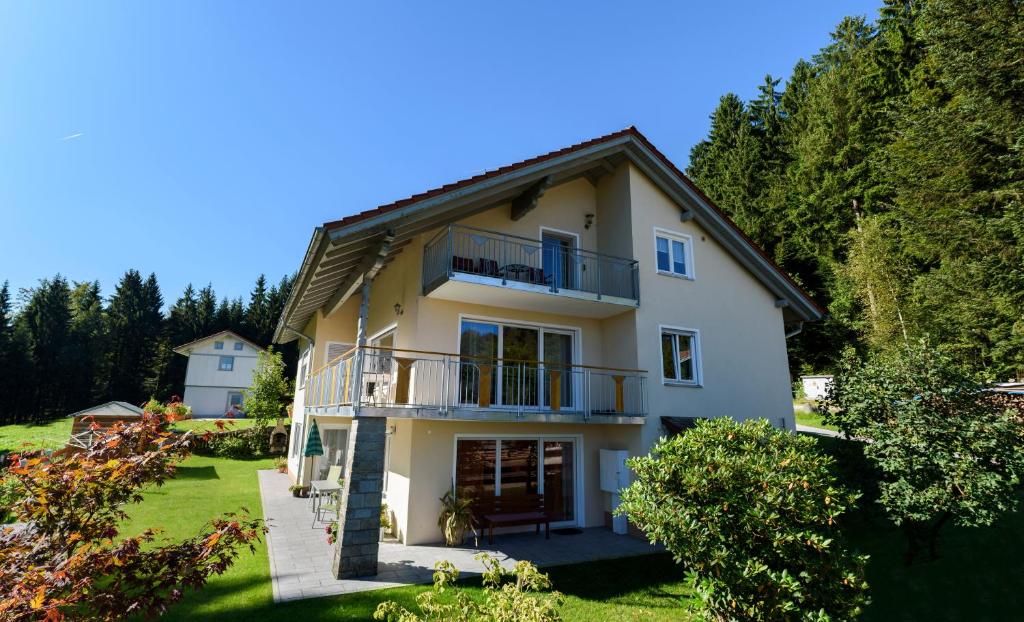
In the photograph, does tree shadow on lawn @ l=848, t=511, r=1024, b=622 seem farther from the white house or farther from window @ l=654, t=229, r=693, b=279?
window @ l=654, t=229, r=693, b=279

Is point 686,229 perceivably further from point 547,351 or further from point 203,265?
point 203,265

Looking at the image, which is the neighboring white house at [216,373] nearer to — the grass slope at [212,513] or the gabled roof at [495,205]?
the grass slope at [212,513]

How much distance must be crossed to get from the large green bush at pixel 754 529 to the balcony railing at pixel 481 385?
14.0 ft

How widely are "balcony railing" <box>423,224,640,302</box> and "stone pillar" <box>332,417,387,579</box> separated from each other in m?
3.67

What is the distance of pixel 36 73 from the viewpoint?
811cm

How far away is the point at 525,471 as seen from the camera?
11734 millimetres

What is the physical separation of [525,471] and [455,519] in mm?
2399

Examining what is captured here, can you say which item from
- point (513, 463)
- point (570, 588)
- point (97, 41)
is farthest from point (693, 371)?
point (97, 41)

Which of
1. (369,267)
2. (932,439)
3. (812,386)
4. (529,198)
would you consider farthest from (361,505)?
(812,386)

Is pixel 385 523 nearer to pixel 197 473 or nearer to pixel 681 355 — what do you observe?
pixel 681 355

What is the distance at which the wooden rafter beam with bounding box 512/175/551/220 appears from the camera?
39.5 ft

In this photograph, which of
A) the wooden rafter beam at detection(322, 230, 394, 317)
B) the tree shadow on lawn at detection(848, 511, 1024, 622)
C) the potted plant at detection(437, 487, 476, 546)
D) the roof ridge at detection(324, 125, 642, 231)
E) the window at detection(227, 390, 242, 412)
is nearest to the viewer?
the tree shadow on lawn at detection(848, 511, 1024, 622)

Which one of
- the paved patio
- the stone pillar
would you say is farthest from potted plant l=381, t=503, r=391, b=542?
the stone pillar

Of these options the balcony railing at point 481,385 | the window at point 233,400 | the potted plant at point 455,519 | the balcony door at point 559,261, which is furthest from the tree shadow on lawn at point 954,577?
the window at point 233,400
